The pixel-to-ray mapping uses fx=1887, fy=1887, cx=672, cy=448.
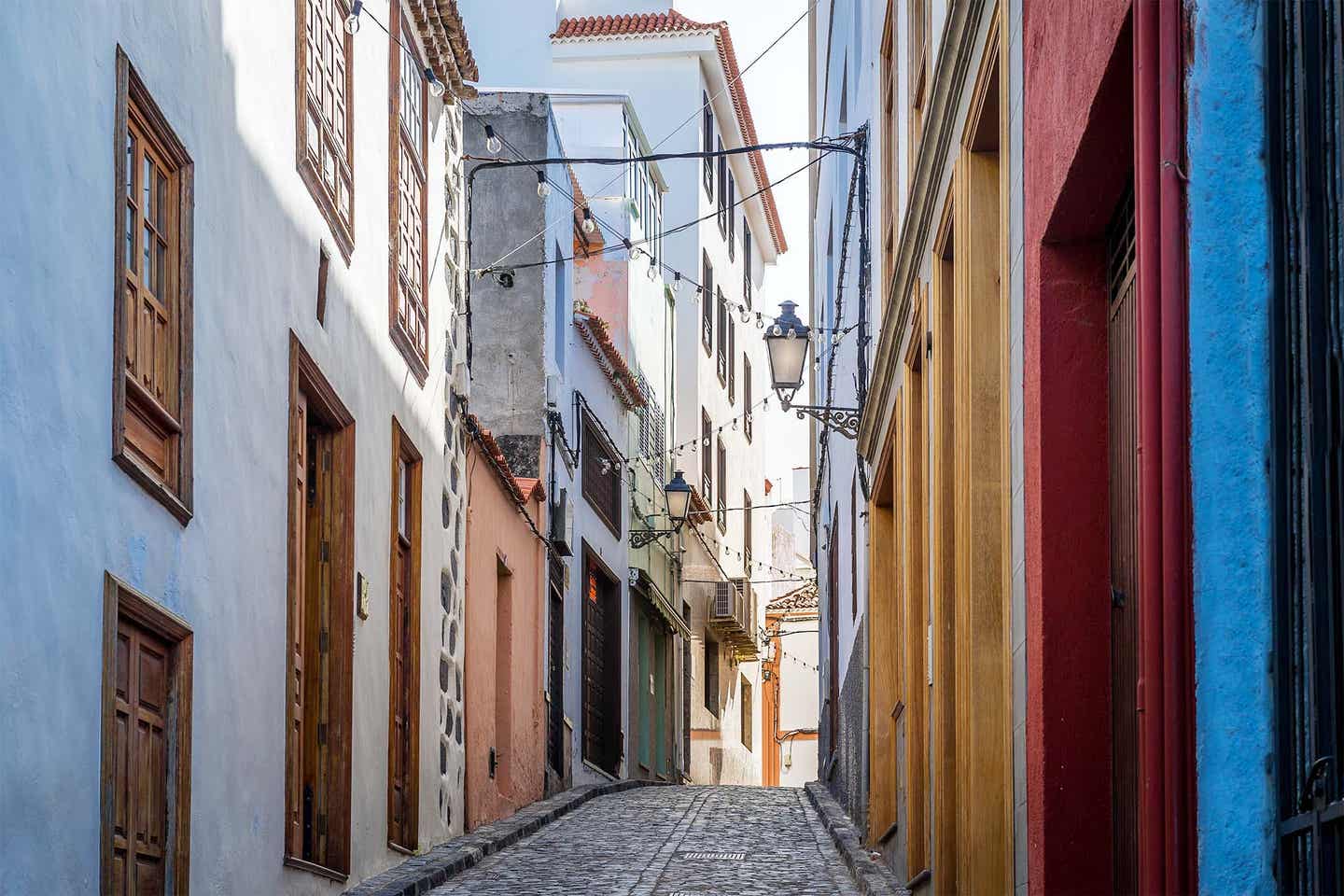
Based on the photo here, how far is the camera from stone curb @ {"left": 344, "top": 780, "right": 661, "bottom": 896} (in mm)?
11224

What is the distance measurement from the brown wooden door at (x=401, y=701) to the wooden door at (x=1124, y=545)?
776cm

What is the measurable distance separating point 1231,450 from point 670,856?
35.5 ft

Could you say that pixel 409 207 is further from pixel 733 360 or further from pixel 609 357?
pixel 733 360

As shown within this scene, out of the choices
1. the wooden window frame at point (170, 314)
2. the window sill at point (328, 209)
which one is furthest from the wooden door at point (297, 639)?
the wooden window frame at point (170, 314)

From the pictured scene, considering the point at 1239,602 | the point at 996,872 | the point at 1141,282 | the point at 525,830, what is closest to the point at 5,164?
the point at 1141,282

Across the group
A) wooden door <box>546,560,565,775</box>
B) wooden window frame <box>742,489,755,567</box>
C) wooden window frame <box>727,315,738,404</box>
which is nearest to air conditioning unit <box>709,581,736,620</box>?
wooden window frame <box>742,489,755,567</box>

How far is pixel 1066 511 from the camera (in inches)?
223

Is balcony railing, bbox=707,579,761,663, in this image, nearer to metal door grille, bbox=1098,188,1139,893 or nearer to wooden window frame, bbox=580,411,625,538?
wooden window frame, bbox=580,411,625,538

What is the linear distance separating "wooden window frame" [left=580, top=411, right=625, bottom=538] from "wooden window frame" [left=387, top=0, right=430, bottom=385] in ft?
27.8

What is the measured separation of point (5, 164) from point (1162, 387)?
3521 millimetres

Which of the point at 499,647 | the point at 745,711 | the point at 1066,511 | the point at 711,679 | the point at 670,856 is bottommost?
the point at 745,711

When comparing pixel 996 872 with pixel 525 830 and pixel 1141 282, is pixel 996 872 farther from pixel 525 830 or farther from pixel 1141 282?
pixel 525 830

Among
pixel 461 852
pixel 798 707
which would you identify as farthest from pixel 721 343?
pixel 461 852

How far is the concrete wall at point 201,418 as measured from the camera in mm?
5797
